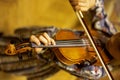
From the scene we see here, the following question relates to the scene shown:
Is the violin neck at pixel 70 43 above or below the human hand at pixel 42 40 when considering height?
below

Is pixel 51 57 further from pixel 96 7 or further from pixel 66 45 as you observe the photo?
pixel 96 7

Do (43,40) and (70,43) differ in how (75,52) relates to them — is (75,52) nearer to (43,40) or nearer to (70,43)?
(70,43)

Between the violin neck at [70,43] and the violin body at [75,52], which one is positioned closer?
the violin neck at [70,43]

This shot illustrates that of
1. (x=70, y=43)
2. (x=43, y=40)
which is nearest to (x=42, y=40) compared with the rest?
(x=43, y=40)

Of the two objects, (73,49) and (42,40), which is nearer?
(42,40)

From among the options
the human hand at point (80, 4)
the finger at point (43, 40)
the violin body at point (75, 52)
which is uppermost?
the human hand at point (80, 4)

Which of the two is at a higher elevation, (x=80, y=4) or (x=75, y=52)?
(x=80, y=4)

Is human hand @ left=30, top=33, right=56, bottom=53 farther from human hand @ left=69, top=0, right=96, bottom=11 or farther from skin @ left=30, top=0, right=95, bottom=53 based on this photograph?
human hand @ left=69, top=0, right=96, bottom=11

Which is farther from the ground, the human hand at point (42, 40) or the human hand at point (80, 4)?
the human hand at point (80, 4)

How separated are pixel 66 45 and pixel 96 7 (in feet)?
0.87

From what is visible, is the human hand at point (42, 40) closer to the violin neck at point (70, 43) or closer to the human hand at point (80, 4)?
the violin neck at point (70, 43)

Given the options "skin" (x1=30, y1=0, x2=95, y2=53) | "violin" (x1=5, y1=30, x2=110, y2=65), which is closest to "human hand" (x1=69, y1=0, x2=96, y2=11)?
"skin" (x1=30, y1=0, x2=95, y2=53)

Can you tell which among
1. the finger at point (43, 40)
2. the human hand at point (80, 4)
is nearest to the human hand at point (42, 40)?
the finger at point (43, 40)

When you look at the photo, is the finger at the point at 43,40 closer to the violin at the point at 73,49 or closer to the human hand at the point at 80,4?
the violin at the point at 73,49
